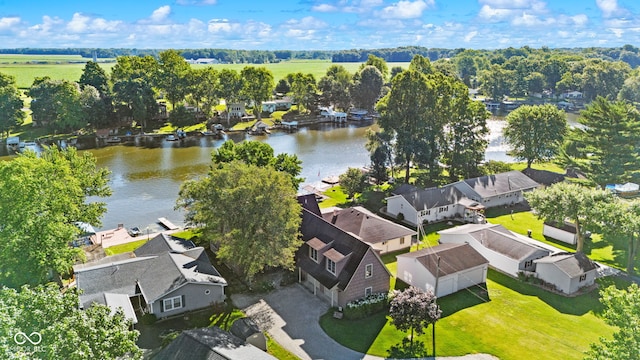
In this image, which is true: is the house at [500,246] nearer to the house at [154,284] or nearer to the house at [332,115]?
the house at [154,284]

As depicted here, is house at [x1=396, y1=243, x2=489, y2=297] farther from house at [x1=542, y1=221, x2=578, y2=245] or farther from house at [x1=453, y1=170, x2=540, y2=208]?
house at [x1=453, y1=170, x2=540, y2=208]

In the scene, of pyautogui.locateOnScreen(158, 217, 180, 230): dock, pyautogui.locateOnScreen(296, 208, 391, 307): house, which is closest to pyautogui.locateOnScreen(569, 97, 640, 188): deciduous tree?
pyautogui.locateOnScreen(296, 208, 391, 307): house

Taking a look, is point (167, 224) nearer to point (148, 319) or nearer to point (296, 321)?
point (148, 319)

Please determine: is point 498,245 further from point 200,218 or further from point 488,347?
point 200,218

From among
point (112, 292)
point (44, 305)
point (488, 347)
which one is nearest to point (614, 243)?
point (488, 347)

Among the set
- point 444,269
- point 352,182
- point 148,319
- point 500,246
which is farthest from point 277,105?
point 148,319

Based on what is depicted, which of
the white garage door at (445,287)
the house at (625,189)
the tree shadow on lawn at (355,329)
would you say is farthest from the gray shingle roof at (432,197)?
the house at (625,189)

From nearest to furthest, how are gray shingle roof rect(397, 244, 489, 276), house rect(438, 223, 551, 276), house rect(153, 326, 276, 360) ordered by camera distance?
house rect(153, 326, 276, 360) → gray shingle roof rect(397, 244, 489, 276) → house rect(438, 223, 551, 276)
